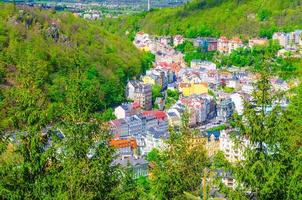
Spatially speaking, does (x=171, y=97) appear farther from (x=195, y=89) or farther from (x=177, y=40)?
(x=177, y=40)

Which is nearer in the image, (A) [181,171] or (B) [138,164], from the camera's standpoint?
(A) [181,171]

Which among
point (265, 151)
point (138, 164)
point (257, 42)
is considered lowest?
point (257, 42)

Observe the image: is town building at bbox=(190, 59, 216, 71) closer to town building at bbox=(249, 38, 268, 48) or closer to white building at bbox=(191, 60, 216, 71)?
white building at bbox=(191, 60, 216, 71)

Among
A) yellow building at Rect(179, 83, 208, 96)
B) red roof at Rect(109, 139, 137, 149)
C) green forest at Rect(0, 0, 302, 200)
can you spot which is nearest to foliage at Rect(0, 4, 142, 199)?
green forest at Rect(0, 0, 302, 200)

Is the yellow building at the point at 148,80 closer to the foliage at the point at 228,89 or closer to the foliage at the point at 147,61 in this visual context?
the foliage at the point at 147,61

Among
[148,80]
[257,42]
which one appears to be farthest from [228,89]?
[257,42]

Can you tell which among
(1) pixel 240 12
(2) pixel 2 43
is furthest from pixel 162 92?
(1) pixel 240 12

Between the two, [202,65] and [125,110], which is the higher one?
[125,110]

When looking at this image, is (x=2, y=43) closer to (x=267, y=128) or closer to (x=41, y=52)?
(x=41, y=52)
